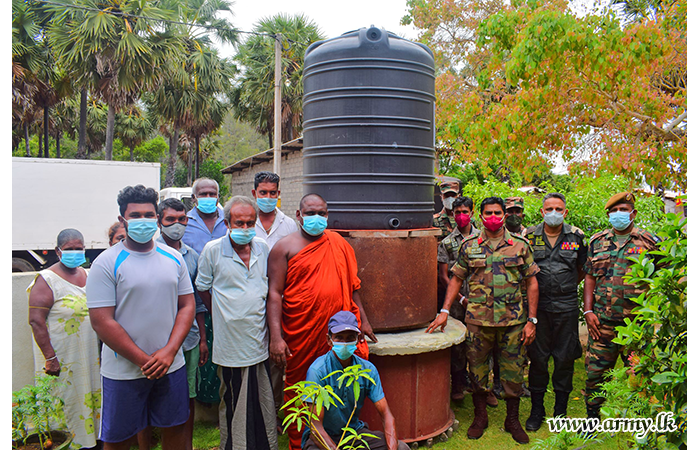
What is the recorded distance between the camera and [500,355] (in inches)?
157

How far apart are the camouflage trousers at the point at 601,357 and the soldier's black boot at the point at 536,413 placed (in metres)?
0.39

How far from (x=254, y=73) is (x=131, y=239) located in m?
19.6

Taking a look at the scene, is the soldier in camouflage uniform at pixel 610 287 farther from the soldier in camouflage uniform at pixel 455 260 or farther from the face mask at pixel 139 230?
the face mask at pixel 139 230

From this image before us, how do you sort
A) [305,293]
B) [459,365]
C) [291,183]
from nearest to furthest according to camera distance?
[305,293] < [459,365] < [291,183]

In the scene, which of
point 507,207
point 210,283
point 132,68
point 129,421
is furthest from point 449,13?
point 129,421

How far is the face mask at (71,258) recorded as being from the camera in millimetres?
3600

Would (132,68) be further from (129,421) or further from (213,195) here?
(129,421)

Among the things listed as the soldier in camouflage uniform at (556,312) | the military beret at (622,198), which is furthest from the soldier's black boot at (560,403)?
the military beret at (622,198)

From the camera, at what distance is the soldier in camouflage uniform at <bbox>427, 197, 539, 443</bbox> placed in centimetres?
393

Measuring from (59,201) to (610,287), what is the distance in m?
11.5

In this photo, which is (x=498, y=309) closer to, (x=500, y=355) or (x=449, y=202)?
(x=500, y=355)

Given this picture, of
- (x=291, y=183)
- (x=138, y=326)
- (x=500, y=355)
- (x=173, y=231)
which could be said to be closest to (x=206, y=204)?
(x=173, y=231)

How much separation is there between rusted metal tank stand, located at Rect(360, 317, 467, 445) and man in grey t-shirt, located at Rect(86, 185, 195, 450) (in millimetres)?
1412

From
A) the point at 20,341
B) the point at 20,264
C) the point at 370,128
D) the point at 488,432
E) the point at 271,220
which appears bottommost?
the point at 488,432
